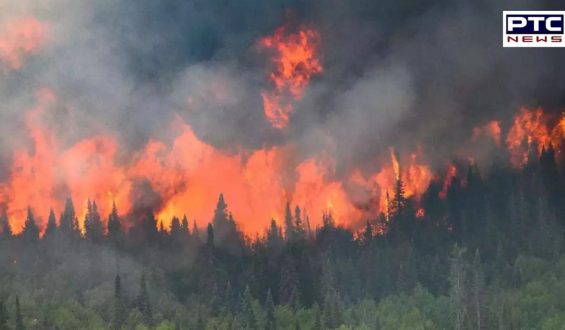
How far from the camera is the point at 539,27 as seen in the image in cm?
17400

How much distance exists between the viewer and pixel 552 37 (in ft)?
557

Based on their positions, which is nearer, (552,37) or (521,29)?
(552,37)

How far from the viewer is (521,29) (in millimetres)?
184625

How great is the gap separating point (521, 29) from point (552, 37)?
15584 mm

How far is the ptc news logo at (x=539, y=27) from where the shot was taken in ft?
541

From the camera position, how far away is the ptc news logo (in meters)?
165
